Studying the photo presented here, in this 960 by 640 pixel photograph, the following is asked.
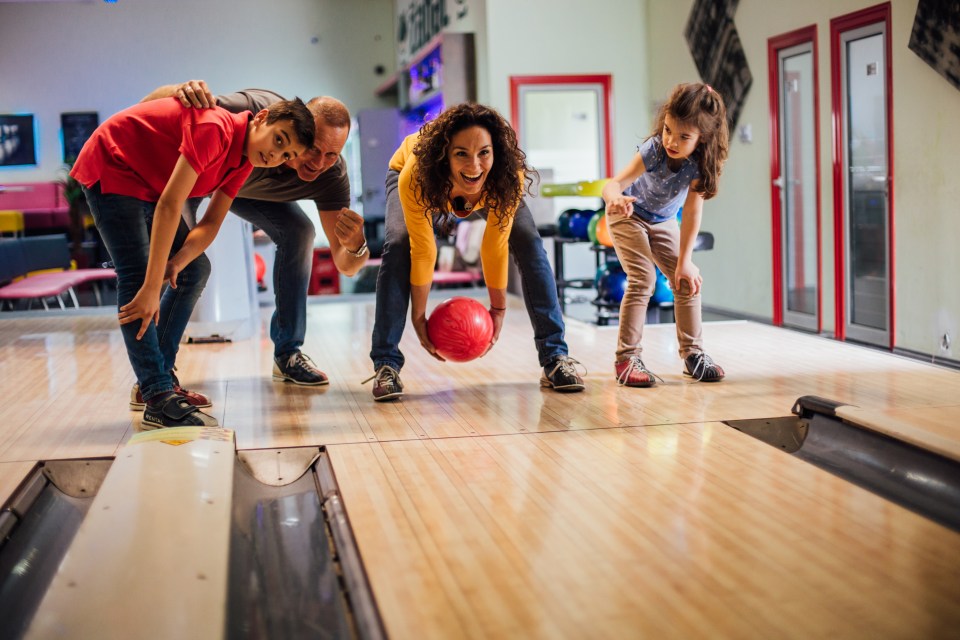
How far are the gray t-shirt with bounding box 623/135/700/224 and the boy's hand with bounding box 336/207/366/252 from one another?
1021mm

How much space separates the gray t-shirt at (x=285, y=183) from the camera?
3352 mm

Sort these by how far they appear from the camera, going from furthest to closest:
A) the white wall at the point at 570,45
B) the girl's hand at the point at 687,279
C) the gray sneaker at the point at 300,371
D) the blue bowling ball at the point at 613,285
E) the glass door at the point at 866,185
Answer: the white wall at the point at 570,45 < the blue bowling ball at the point at 613,285 < the glass door at the point at 866,185 < the gray sneaker at the point at 300,371 < the girl's hand at the point at 687,279

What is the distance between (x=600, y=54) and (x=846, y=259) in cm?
326

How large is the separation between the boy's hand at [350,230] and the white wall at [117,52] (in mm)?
8093

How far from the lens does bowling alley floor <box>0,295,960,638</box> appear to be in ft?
5.44

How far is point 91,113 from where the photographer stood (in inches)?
428

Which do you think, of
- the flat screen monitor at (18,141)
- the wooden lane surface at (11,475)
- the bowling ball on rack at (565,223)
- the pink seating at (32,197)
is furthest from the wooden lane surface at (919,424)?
the flat screen monitor at (18,141)

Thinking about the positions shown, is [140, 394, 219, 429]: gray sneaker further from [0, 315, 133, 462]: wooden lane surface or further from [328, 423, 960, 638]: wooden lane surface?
[328, 423, 960, 638]: wooden lane surface

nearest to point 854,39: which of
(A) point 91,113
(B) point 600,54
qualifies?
(B) point 600,54

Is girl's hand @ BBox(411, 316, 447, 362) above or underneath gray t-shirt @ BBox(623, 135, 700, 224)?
underneath

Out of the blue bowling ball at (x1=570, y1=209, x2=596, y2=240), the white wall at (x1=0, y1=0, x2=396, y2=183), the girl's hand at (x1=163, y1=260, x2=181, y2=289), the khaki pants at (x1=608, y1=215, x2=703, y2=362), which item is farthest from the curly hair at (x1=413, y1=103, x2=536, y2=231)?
the white wall at (x1=0, y1=0, x2=396, y2=183)

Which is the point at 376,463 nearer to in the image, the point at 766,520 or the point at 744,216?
the point at 766,520

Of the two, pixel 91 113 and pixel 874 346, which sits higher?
pixel 91 113

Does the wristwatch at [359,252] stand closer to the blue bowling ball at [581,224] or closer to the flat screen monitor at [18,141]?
the blue bowling ball at [581,224]
